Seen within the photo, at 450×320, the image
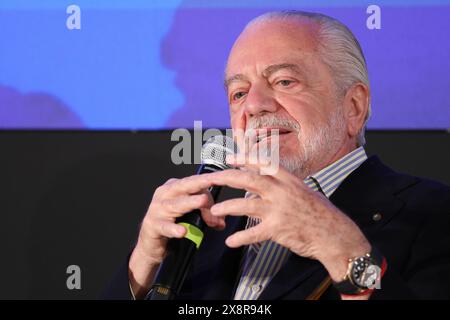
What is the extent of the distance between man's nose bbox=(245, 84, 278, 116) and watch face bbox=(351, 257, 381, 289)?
1.90ft

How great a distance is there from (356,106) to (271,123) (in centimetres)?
32

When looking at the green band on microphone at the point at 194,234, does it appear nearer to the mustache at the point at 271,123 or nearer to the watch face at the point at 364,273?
the watch face at the point at 364,273

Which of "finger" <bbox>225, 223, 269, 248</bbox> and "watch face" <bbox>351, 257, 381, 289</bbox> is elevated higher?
"finger" <bbox>225, 223, 269, 248</bbox>

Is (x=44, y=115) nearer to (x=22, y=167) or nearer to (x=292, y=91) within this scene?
(x=22, y=167)

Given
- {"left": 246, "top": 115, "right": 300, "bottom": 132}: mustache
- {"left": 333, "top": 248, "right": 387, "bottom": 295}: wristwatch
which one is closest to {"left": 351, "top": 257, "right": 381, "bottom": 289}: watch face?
{"left": 333, "top": 248, "right": 387, "bottom": 295}: wristwatch

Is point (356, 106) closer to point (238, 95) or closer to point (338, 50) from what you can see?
point (338, 50)

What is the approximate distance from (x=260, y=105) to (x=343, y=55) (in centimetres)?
31

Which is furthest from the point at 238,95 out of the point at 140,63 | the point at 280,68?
the point at 140,63

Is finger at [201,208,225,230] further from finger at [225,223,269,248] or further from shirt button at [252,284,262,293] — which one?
shirt button at [252,284,262,293]

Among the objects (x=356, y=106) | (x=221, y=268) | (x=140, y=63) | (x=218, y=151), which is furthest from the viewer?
(x=140, y=63)

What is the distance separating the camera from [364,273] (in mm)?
1160

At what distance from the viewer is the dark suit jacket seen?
1.29 meters

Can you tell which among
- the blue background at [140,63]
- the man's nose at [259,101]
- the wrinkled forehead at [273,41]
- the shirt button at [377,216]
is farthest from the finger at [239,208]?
the blue background at [140,63]

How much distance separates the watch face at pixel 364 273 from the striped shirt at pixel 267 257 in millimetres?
333
